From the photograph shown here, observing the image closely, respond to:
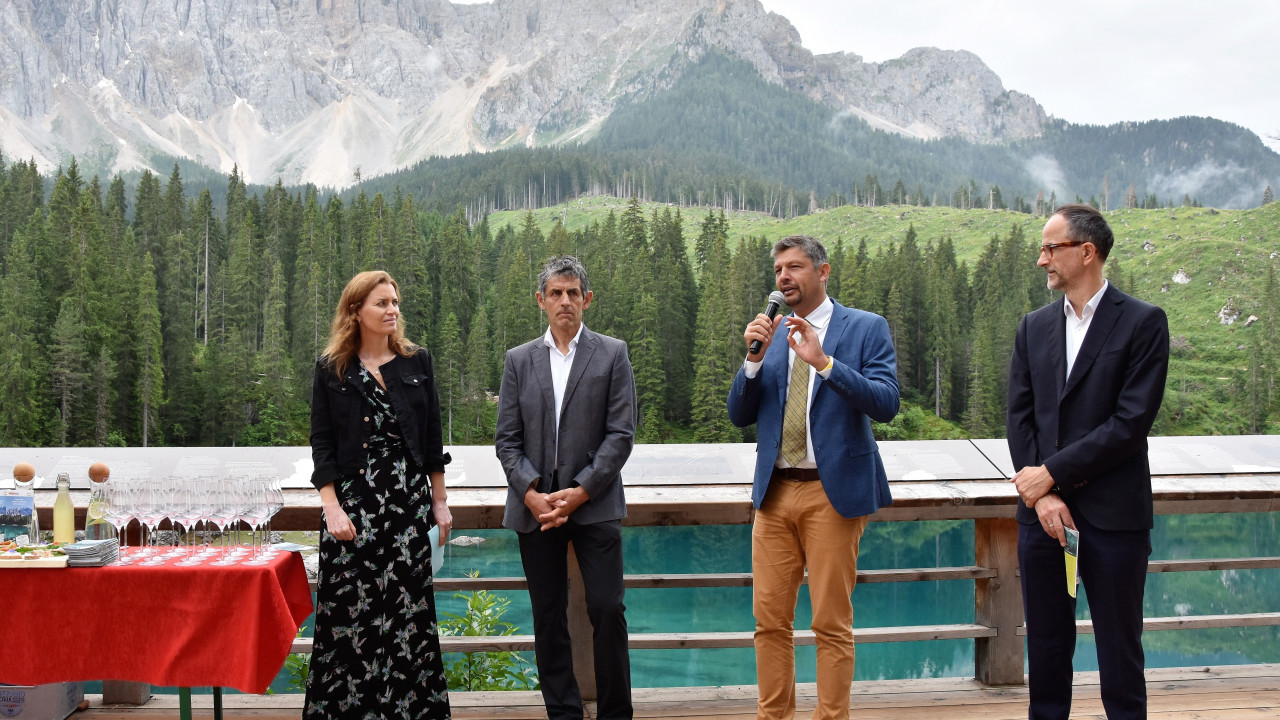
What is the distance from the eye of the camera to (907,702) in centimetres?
366

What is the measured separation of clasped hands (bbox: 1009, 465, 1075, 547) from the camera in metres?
2.71

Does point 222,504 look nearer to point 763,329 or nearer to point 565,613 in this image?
point 565,613

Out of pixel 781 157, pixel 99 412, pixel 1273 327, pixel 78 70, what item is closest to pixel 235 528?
pixel 99 412

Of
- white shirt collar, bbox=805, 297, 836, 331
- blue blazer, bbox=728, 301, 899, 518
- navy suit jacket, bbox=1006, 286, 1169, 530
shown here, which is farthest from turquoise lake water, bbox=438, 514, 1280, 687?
navy suit jacket, bbox=1006, 286, 1169, 530

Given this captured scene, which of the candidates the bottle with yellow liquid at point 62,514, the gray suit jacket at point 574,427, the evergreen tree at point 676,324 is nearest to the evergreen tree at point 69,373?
the evergreen tree at point 676,324

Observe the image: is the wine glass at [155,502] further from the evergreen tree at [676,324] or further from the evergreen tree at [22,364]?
the evergreen tree at [676,324]

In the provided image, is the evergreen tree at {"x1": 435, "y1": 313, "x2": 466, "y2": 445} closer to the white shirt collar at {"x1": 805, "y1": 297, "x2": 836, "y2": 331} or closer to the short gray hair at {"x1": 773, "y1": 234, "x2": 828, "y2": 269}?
the white shirt collar at {"x1": 805, "y1": 297, "x2": 836, "y2": 331}

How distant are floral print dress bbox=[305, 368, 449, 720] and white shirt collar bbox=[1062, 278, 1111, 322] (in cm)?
227

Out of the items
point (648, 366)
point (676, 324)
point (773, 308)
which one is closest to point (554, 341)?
point (773, 308)

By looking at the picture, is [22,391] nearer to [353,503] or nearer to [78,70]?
[353,503]

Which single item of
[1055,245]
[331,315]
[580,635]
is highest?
[331,315]

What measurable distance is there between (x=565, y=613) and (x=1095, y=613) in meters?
1.79

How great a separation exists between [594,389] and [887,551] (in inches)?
1089

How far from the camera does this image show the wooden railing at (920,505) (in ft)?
11.4
